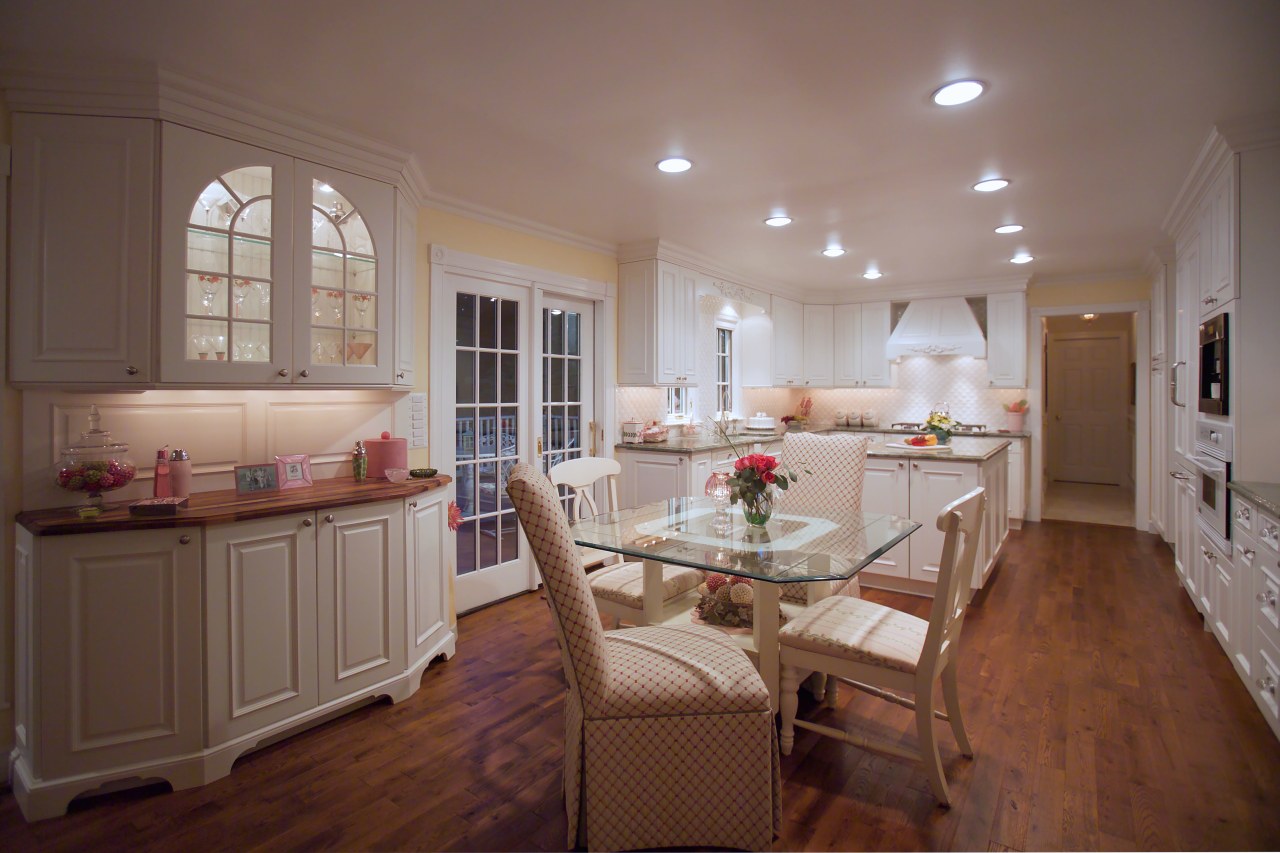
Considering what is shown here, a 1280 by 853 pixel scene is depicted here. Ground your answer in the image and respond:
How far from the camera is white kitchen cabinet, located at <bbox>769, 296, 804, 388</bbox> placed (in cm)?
670

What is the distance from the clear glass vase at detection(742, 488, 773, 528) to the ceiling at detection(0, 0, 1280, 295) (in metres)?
1.57

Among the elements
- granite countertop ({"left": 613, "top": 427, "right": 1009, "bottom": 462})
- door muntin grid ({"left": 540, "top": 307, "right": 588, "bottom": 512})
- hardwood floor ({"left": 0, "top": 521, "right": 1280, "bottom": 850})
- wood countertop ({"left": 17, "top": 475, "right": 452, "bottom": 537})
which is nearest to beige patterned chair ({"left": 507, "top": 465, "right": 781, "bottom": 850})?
hardwood floor ({"left": 0, "top": 521, "right": 1280, "bottom": 850})

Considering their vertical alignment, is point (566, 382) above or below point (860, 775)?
above

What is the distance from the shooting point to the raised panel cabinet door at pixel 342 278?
2.63m

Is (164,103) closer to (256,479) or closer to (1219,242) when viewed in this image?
(256,479)

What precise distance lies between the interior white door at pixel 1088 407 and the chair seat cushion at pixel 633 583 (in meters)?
8.87

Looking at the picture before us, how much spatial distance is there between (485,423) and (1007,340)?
5350mm

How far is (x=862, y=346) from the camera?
23.7 feet

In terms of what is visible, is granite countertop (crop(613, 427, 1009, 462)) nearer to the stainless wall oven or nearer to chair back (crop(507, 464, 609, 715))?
the stainless wall oven

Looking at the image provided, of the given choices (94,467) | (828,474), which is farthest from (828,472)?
(94,467)

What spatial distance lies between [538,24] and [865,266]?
451 cm

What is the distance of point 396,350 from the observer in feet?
9.98

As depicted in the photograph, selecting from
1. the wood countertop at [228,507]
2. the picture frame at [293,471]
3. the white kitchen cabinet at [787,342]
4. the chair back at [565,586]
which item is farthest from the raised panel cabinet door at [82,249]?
the white kitchen cabinet at [787,342]

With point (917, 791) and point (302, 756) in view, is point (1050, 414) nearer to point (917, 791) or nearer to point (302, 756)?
point (917, 791)
